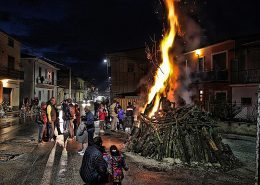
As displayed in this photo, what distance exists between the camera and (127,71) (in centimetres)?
3594

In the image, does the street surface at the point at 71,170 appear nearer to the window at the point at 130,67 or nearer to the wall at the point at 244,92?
the wall at the point at 244,92

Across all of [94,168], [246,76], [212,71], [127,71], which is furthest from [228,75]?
[94,168]

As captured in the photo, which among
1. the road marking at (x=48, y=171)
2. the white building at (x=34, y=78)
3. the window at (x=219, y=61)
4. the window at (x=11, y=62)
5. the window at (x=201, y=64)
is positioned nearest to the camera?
the road marking at (x=48, y=171)

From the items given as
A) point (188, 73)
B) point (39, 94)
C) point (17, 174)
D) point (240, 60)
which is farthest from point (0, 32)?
point (17, 174)

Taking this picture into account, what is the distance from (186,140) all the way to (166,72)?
4.54 metres

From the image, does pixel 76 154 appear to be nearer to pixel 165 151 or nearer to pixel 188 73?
pixel 165 151

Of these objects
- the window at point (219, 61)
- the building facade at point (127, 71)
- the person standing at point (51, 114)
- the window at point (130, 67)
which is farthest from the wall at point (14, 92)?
the window at point (219, 61)

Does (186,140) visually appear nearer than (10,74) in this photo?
Yes

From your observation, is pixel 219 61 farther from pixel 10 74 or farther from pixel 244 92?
pixel 10 74

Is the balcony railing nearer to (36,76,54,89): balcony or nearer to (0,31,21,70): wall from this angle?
(36,76,54,89): balcony

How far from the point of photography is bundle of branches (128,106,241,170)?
9.89 m

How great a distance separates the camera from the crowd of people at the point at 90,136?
537cm

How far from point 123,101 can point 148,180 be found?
20379 millimetres

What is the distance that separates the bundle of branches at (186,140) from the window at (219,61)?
60.1ft
